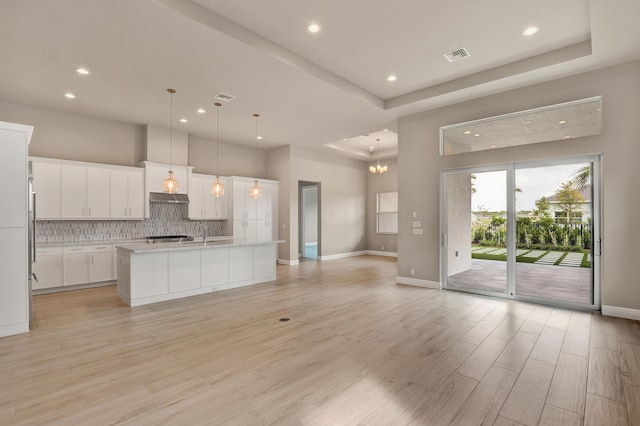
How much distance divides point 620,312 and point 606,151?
219 cm

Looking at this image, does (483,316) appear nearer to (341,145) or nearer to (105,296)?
(105,296)

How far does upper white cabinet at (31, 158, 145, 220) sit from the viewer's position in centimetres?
570

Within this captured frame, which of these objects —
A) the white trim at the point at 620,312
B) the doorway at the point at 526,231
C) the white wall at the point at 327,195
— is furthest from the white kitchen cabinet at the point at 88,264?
the white trim at the point at 620,312

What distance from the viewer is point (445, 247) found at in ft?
19.0

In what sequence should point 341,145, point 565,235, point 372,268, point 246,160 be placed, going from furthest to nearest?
point 341,145 < point 246,160 < point 372,268 < point 565,235

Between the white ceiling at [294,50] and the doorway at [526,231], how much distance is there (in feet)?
4.72

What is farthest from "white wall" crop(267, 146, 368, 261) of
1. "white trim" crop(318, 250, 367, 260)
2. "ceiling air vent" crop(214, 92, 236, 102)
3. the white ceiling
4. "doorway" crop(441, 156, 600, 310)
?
"doorway" crop(441, 156, 600, 310)

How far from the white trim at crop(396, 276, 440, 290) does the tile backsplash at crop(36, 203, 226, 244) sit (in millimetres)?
4907

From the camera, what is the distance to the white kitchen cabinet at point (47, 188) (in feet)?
18.4

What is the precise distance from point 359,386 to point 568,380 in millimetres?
1762

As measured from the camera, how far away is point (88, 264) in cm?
596

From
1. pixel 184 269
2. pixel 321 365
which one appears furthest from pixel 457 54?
pixel 184 269

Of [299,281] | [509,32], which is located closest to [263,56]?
[509,32]

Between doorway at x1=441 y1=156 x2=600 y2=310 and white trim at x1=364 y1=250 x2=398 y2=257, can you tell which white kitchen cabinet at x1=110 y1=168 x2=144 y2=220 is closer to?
doorway at x1=441 y1=156 x2=600 y2=310
